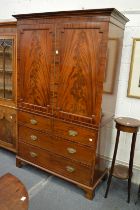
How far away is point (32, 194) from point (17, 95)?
1.22m

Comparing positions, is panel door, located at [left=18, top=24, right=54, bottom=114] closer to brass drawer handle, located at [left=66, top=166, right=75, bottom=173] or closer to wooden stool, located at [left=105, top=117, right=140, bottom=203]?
brass drawer handle, located at [left=66, top=166, right=75, bottom=173]

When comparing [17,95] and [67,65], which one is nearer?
[67,65]

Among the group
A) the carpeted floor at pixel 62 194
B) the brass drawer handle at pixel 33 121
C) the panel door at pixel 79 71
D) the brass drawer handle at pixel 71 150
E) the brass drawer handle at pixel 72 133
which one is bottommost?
the carpeted floor at pixel 62 194

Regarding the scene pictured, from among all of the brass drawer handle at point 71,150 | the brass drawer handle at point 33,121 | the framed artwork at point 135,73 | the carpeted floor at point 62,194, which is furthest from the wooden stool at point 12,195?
the framed artwork at point 135,73

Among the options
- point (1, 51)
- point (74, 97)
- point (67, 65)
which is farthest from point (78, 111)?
point (1, 51)

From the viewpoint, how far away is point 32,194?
94.7 inches

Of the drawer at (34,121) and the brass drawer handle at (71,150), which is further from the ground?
the drawer at (34,121)

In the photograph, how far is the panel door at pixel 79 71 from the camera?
6.77 feet

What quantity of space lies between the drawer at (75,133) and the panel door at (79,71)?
3.9 inches

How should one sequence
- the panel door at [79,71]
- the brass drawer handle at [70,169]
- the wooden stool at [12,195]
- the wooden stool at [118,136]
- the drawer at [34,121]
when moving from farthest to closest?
the drawer at [34,121]
the brass drawer handle at [70,169]
the wooden stool at [118,136]
the panel door at [79,71]
the wooden stool at [12,195]

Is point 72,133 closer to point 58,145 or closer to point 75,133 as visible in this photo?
point 75,133

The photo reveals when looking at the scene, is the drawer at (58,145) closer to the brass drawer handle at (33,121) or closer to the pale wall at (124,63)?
the brass drawer handle at (33,121)

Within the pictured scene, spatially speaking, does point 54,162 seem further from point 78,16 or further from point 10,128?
point 78,16

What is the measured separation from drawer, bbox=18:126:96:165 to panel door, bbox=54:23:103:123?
1.05ft
